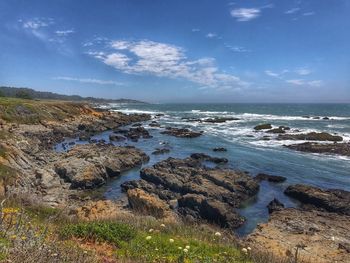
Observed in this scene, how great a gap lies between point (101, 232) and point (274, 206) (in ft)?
47.1

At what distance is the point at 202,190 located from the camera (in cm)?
2178

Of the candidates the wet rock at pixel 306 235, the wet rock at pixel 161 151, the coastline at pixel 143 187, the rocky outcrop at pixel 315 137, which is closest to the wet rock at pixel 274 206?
the coastline at pixel 143 187

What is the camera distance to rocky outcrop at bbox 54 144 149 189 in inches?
943

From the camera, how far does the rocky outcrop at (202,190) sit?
18.2 meters

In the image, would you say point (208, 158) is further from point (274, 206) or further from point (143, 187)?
point (274, 206)

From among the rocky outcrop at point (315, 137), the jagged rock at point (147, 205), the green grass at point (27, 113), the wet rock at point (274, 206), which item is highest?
the green grass at point (27, 113)

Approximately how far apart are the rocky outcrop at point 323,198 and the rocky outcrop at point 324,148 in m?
17.1

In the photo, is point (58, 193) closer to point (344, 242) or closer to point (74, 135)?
point (344, 242)

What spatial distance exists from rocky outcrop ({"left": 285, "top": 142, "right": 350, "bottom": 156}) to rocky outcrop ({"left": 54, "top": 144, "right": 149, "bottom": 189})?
19.0 meters

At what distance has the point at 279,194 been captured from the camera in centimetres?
2323

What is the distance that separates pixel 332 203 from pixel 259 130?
136 feet

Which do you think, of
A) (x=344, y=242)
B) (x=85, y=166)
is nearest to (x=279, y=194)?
(x=344, y=242)

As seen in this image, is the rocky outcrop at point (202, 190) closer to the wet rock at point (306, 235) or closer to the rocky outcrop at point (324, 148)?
the wet rock at point (306, 235)

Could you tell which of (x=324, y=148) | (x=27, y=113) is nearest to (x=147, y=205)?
(x=324, y=148)
